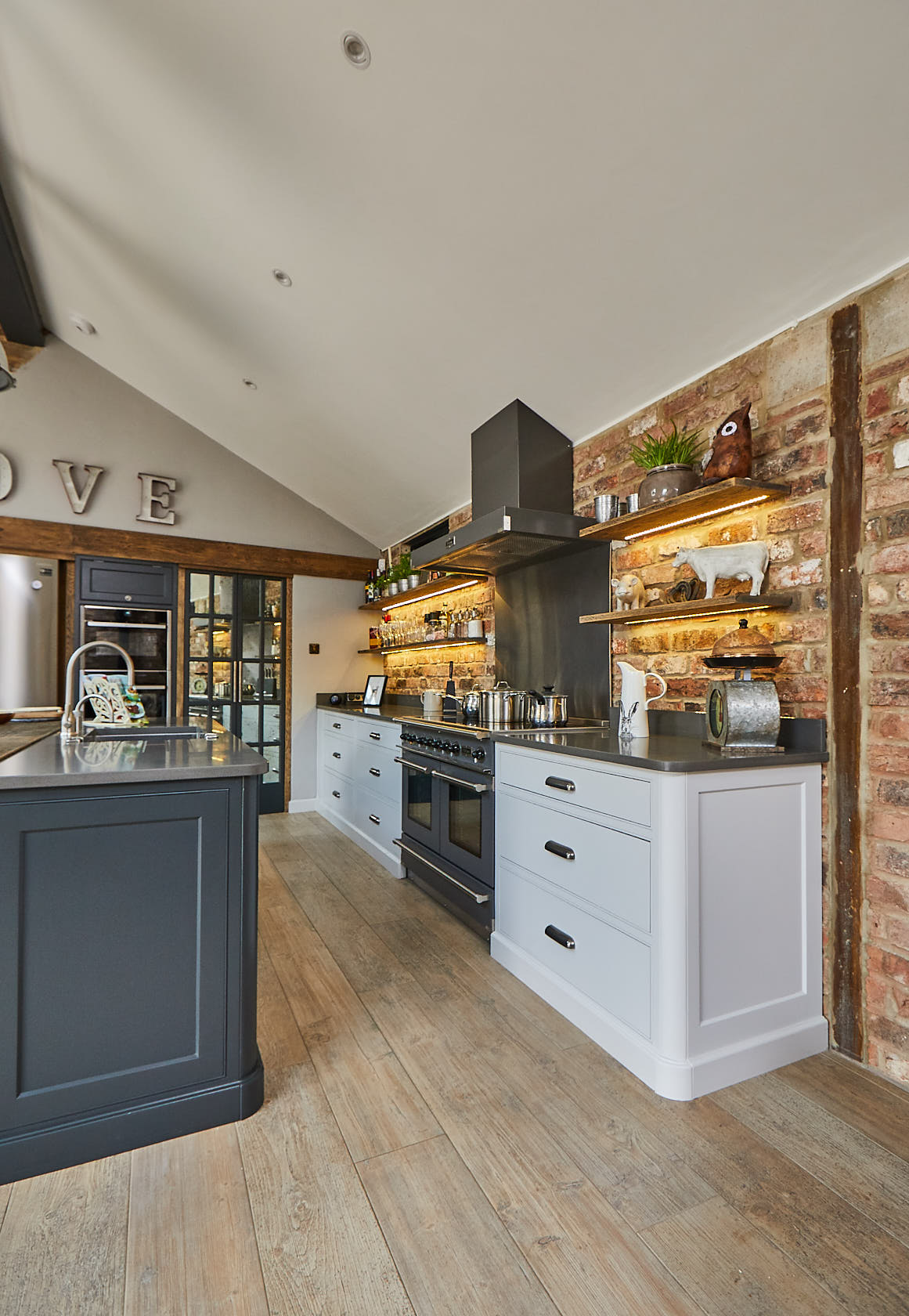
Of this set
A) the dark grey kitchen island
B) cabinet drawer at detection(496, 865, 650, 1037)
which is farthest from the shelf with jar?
the dark grey kitchen island

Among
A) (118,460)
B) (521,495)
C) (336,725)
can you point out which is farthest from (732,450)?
(118,460)

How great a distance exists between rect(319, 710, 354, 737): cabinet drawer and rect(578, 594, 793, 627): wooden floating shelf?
243 cm

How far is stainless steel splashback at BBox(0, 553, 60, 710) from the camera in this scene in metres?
4.48

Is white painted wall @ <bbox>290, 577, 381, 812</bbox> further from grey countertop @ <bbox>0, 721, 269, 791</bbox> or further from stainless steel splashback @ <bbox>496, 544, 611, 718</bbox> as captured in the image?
grey countertop @ <bbox>0, 721, 269, 791</bbox>

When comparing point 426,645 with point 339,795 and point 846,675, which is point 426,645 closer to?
point 339,795

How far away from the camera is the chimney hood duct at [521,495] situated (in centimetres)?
303

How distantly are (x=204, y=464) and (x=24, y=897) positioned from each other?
14.6 ft

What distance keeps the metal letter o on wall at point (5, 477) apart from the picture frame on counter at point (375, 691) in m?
3.00

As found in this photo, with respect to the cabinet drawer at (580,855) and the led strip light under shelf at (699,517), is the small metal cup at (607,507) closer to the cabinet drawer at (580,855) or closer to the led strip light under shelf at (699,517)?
the led strip light under shelf at (699,517)

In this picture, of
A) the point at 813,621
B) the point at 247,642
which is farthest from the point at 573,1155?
the point at 247,642

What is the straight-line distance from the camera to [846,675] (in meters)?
2.00

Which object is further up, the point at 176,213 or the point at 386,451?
the point at 176,213

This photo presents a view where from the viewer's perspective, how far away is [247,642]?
5484mm

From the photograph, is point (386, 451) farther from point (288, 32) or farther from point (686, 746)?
point (686, 746)
